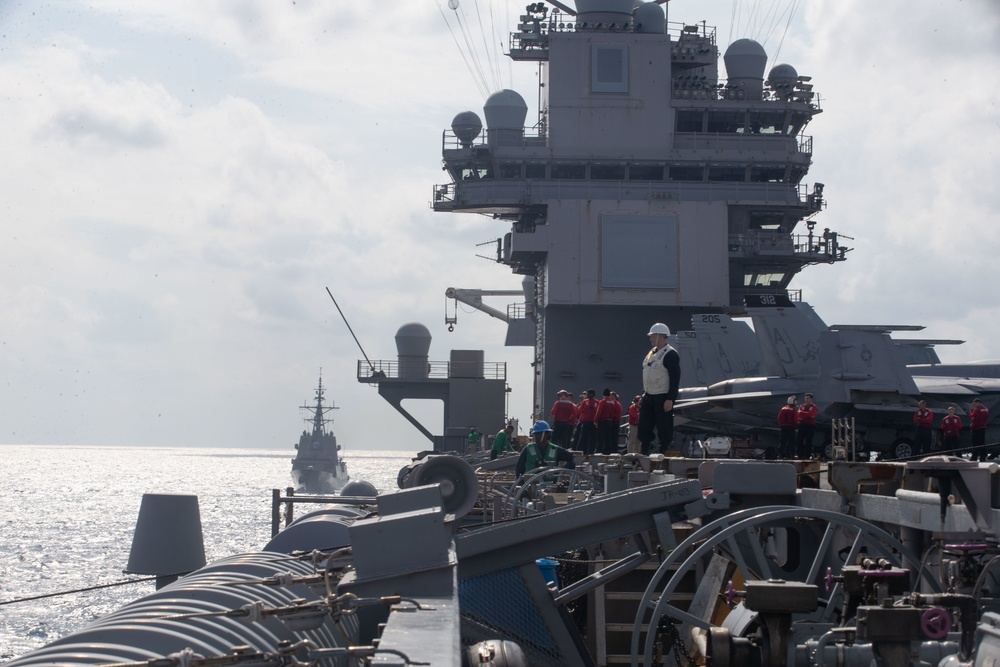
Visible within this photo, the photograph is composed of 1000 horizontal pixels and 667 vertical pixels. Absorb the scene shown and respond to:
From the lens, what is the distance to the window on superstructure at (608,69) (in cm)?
4325

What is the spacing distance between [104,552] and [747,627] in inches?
1980

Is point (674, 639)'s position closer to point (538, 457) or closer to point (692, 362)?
point (538, 457)

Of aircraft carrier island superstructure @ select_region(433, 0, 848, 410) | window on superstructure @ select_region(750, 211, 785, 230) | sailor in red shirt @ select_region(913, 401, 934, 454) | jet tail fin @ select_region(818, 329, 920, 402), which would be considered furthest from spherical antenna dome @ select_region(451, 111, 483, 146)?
sailor in red shirt @ select_region(913, 401, 934, 454)

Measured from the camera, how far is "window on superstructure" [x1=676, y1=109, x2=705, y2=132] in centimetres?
4356

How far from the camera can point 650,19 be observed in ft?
147

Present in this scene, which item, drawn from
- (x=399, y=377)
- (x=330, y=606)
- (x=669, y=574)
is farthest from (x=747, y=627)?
(x=399, y=377)

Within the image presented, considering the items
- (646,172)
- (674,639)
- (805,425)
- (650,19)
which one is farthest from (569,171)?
(674,639)

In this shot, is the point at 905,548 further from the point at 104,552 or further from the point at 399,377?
the point at 104,552

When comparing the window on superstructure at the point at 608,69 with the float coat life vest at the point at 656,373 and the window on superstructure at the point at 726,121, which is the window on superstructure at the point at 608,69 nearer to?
the window on superstructure at the point at 726,121

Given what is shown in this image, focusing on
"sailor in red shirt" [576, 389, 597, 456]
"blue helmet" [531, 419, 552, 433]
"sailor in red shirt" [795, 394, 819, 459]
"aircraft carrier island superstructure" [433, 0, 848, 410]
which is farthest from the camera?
"aircraft carrier island superstructure" [433, 0, 848, 410]

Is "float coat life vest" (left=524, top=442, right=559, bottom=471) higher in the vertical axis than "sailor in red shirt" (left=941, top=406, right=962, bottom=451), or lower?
lower

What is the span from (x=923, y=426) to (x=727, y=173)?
19829 mm

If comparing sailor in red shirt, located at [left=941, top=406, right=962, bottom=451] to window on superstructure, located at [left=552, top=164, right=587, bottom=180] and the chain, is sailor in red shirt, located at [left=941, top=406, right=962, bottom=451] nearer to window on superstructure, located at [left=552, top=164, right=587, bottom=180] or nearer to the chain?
the chain

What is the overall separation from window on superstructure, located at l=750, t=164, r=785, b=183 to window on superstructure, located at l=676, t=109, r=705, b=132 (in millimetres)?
2700
